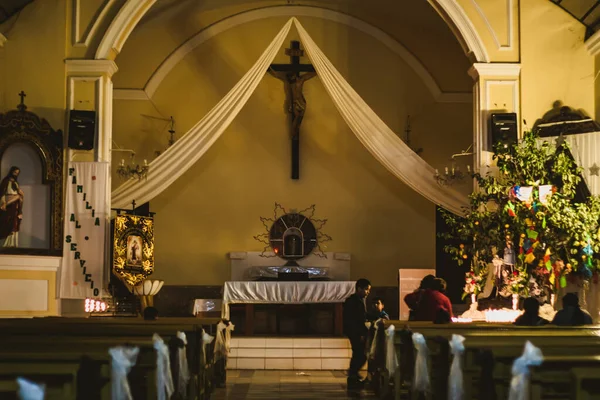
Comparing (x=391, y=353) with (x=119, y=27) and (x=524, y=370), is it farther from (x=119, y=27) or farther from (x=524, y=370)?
(x=119, y=27)

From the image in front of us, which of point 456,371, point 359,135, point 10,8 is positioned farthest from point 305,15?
point 456,371

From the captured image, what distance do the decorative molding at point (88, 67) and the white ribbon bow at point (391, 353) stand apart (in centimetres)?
587

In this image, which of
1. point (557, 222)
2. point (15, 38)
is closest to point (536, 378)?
point (557, 222)

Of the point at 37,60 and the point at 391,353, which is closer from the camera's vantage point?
the point at 391,353

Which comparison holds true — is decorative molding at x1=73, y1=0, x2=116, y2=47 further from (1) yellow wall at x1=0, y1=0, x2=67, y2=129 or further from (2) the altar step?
(2) the altar step

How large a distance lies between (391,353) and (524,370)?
3.16 metres

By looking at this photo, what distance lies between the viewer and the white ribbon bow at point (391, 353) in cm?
729

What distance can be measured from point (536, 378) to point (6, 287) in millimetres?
7966

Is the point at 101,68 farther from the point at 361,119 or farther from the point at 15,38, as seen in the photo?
the point at 361,119

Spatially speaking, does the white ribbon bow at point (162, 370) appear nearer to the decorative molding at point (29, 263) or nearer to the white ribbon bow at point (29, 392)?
the white ribbon bow at point (29, 392)

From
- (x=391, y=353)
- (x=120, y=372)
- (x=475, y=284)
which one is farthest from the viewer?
(x=475, y=284)

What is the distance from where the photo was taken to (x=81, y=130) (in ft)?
37.2

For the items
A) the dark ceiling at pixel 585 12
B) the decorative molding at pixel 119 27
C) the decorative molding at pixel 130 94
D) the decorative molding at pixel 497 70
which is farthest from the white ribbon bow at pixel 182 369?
the decorative molding at pixel 130 94

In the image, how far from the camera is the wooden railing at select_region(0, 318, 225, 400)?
407cm
